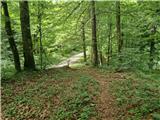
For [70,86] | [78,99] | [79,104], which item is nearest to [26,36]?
[70,86]

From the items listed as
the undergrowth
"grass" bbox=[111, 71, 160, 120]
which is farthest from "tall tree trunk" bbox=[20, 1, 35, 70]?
"grass" bbox=[111, 71, 160, 120]

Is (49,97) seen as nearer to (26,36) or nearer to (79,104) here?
(79,104)

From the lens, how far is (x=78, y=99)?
20.8ft

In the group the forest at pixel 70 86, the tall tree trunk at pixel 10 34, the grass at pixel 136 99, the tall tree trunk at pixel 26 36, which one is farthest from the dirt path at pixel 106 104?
the tall tree trunk at pixel 10 34

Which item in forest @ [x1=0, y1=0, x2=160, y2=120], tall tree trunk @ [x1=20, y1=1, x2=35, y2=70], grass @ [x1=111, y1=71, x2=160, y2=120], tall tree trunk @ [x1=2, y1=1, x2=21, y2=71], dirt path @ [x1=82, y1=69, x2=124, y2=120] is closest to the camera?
grass @ [x1=111, y1=71, x2=160, y2=120]

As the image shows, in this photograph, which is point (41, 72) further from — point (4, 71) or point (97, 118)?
point (97, 118)

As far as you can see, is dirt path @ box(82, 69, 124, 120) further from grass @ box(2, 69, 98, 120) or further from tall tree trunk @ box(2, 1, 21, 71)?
tall tree trunk @ box(2, 1, 21, 71)

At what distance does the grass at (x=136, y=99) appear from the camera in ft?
17.3

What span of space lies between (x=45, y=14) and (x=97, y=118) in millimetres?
7167

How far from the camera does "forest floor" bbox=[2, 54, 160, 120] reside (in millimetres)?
5582

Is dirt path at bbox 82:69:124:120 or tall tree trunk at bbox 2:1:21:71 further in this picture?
tall tree trunk at bbox 2:1:21:71

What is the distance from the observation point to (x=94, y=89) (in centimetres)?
723

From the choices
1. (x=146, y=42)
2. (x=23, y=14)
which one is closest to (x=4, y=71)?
(x=23, y=14)

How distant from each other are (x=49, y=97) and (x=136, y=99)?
2.74m
